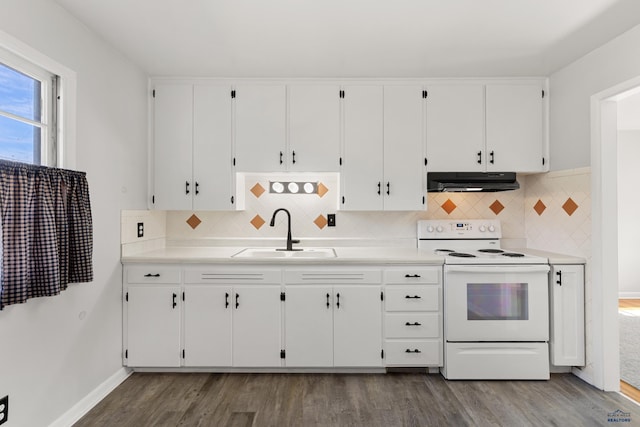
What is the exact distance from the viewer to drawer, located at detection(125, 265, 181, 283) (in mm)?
2668

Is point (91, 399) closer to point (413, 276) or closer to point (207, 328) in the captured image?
point (207, 328)

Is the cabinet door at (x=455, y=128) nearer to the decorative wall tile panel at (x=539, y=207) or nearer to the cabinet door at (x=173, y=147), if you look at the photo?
the decorative wall tile panel at (x=539, y=207)

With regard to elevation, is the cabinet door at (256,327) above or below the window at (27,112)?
below

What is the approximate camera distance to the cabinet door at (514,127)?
3.02m

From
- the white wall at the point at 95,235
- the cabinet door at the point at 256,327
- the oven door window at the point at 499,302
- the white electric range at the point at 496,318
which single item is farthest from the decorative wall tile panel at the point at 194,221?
the oven door window at the point at 499,302

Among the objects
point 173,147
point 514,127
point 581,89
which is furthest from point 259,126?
point 581,89

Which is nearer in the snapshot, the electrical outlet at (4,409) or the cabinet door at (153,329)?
the electrical outlet at (4,409)

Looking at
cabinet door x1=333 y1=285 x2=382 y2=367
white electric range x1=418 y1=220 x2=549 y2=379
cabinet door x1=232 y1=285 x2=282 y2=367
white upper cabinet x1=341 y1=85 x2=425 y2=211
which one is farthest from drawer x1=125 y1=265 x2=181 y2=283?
white electric range x1=418 y1=220 x2=549 y2=379

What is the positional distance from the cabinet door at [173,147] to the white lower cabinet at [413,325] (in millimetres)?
1865

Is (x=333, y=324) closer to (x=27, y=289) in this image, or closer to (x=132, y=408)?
(x=132, y=408)

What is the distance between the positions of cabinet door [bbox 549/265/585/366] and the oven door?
0.26 ft

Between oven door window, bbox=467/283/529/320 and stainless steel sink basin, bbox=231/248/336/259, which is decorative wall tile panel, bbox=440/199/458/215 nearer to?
oven door window, bbox=467/283/529/320

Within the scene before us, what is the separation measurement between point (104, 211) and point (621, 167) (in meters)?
6.39

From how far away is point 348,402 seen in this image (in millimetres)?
2340
